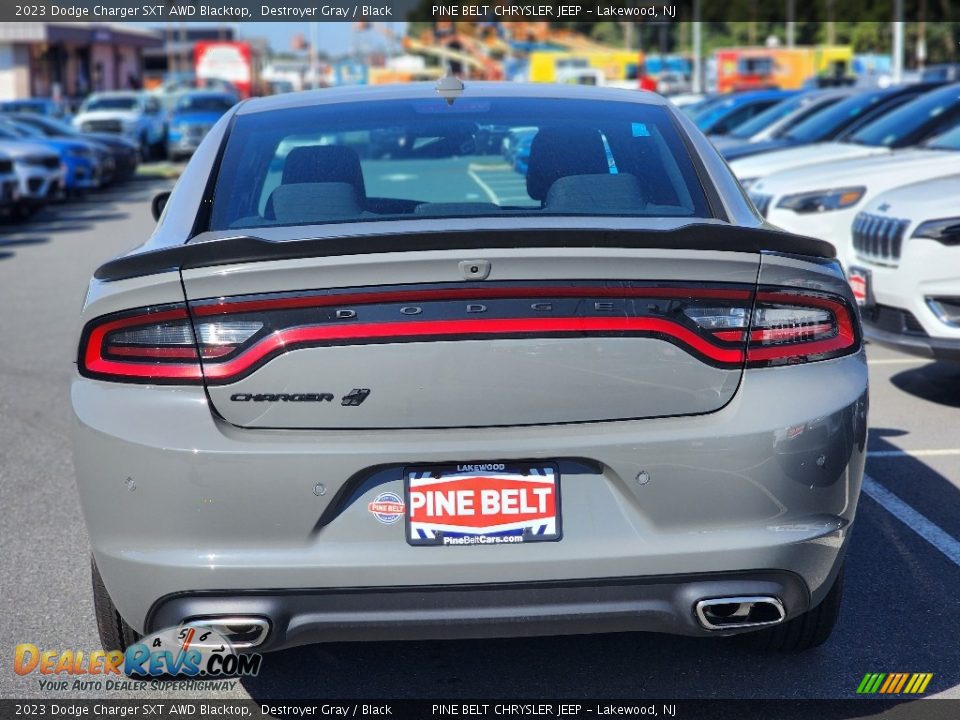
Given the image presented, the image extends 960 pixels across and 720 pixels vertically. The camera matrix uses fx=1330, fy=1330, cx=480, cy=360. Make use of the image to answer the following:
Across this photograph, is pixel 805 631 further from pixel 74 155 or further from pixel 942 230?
pixel 74 155

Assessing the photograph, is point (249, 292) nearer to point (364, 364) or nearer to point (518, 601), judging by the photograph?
point (364, 364)

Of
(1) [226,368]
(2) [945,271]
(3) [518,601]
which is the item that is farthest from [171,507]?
(2) [945,271]

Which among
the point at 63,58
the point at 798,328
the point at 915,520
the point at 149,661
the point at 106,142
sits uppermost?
the point at 798,328

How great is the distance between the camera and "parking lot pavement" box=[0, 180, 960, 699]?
12.1 feet

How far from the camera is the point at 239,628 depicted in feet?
10.2

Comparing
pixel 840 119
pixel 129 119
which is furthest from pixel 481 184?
pixel 129 119

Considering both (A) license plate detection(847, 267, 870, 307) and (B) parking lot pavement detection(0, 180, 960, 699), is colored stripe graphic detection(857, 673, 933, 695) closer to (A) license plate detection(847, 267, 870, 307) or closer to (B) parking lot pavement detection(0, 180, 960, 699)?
(B) parking lot pavement detection(0, 180, 960, 699)

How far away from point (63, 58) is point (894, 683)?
76.8m

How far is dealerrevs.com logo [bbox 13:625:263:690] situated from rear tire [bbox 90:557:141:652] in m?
0.02

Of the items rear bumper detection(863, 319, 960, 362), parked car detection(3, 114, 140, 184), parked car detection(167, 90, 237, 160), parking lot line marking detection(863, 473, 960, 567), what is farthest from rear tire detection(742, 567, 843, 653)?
parked car detection(167, 90, 237, 160)

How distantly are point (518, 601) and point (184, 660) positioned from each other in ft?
3.08

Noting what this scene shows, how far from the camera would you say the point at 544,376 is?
3064mm

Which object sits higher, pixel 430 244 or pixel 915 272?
pixel 430 244

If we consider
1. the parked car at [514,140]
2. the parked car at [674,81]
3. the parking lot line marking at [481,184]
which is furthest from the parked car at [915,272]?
the parked car at [674,81]
